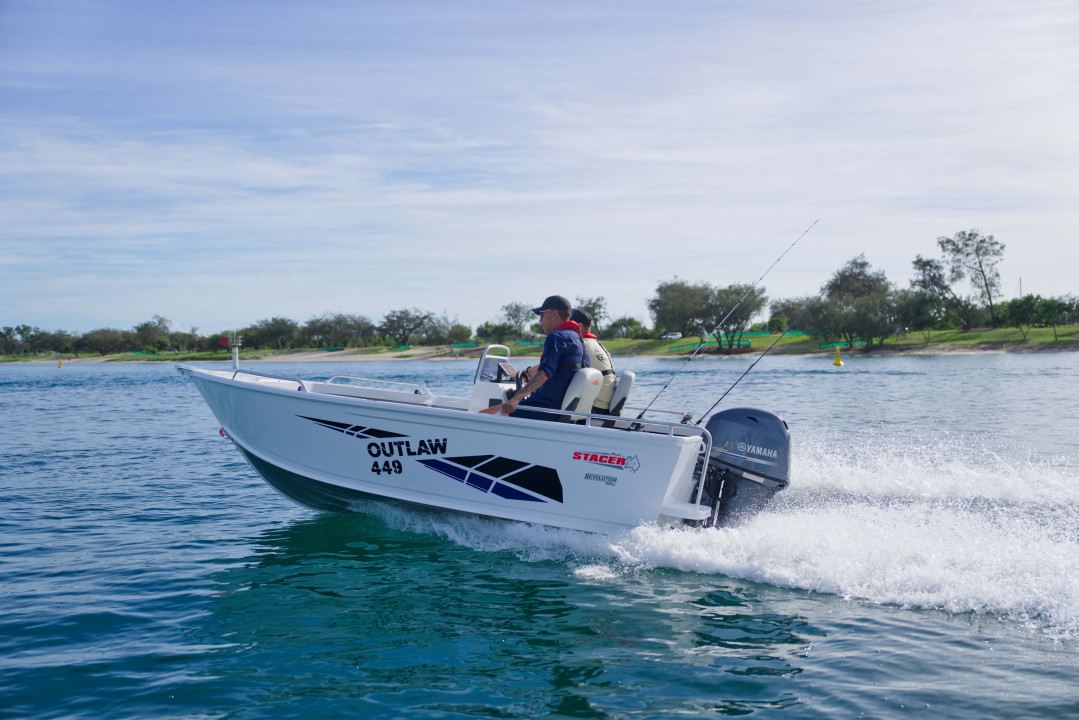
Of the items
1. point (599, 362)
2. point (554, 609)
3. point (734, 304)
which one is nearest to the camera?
point (554, 609)

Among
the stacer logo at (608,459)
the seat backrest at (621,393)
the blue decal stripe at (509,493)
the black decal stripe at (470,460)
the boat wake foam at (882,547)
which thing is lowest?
the boat wake foam at (882,547)

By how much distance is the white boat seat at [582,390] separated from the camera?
19.0 ft

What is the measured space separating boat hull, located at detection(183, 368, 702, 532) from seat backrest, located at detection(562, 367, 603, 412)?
360 millimetres

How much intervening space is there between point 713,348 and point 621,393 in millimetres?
57922

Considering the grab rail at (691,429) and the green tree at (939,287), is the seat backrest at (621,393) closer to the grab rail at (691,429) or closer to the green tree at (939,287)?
the grab rail at (691,429)

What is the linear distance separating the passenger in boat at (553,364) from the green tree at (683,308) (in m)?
63.4

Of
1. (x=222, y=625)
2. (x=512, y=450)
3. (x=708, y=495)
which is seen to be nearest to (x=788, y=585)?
(x=708, y=495)

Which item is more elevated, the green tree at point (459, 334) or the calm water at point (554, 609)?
the green tree at point (459, 334)

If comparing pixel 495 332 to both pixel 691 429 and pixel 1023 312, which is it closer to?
pixel 1023 312

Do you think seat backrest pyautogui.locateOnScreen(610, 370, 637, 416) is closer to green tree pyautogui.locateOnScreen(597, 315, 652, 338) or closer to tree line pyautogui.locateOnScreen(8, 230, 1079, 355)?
tree line pyautogui.locateOnScreen(8, 230, 1079, 355)

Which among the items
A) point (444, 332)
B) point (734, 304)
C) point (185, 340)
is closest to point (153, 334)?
point (185, 340)

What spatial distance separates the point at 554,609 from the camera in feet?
16.3

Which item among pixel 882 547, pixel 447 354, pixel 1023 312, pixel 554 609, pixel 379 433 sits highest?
pixel 1023 312

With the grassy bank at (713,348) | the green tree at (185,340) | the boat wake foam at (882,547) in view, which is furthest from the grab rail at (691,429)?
the green tree at (185,340)
